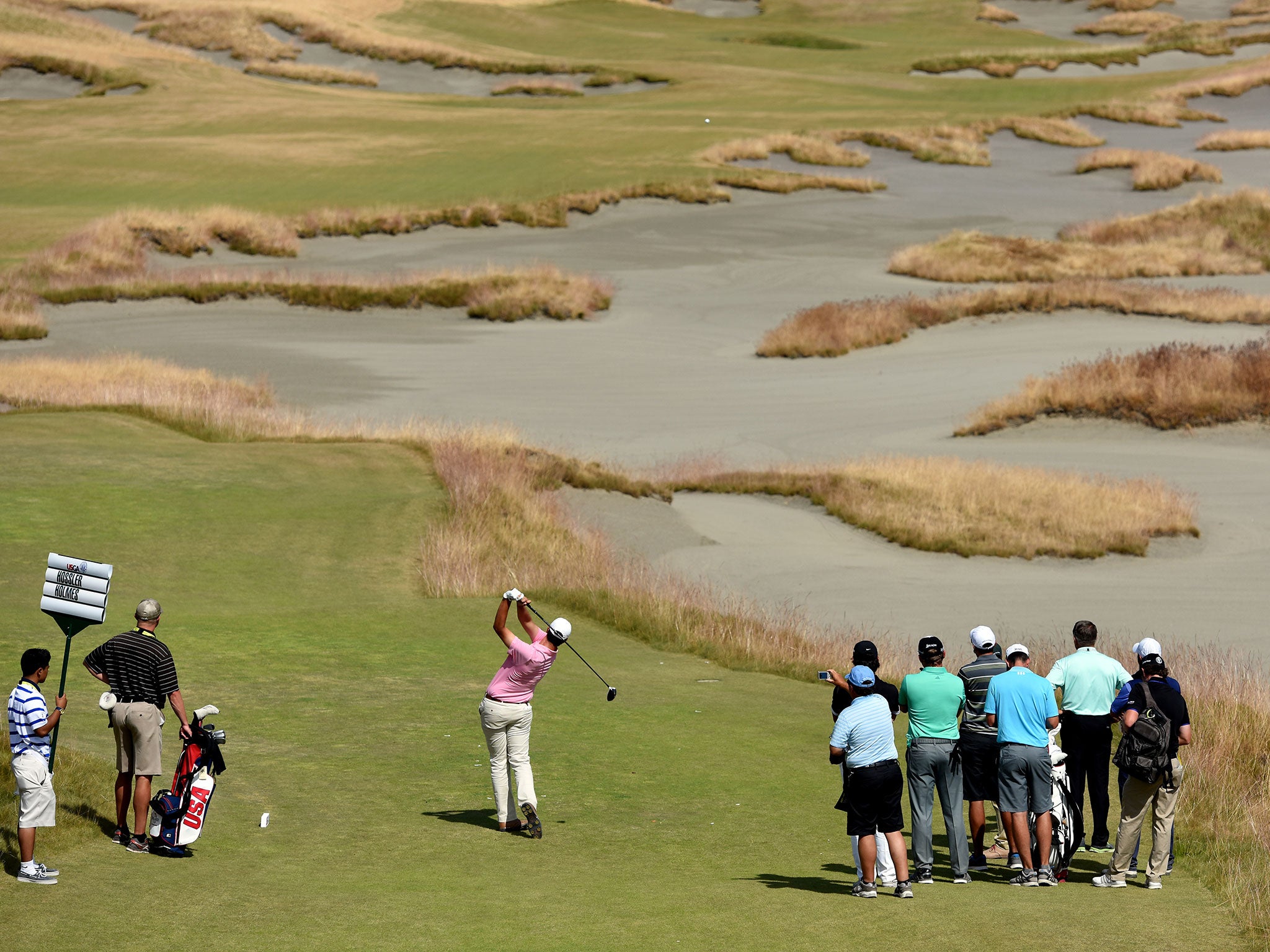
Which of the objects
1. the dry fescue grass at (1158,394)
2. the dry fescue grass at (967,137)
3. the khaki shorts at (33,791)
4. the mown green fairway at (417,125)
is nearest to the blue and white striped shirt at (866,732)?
the khaki shorts at (33,791)

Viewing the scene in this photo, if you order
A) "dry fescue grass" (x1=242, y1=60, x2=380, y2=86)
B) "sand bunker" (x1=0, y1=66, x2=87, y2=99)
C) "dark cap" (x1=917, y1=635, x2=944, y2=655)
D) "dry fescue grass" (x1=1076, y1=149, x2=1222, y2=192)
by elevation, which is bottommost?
"dark cap" (x1=917, y1=635, x2=944, y2=655)

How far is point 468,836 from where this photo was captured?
13438 mm

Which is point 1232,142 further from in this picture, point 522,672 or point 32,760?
point 32,760

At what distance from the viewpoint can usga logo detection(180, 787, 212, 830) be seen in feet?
39.9

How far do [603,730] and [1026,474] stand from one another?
21.5m

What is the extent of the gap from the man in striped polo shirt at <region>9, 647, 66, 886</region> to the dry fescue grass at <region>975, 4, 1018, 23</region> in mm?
169773

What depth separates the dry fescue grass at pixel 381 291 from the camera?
55.5 metres

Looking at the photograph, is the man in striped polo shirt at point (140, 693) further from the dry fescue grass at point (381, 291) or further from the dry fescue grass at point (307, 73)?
the dry fescue grass at point (307, 73)

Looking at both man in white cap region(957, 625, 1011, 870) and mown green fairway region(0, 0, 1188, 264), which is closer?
man in white cap region(957, 625, 1011, 870)

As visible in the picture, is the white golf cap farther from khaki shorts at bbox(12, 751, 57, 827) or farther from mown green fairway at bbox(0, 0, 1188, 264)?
mown green fairway at bbox(0, 0, 1188, 264)

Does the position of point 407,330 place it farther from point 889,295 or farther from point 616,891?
point 616,891

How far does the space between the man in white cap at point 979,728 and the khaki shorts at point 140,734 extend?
6.28m

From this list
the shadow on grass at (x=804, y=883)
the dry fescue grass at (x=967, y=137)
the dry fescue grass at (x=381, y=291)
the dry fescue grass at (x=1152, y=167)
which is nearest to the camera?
the shadow on grass at (x=804, y=883)

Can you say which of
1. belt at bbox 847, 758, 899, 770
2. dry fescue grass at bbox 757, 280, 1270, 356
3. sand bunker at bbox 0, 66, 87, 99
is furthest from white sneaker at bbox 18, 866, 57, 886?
sand bunker at bbox 0, 66, 87, 99
